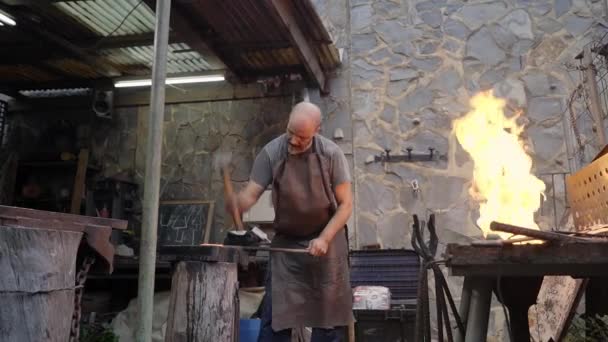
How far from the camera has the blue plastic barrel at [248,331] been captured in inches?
198

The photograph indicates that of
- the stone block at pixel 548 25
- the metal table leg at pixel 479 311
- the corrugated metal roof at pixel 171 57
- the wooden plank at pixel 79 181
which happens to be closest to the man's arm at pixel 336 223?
the metal table leg at pixel 479 311

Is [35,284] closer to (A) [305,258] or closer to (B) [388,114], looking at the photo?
(A) [305,258]

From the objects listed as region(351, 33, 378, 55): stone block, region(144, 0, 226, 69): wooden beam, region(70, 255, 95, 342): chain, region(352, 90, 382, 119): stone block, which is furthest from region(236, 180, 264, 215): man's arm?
region(351, 33, 378, 55): stone block

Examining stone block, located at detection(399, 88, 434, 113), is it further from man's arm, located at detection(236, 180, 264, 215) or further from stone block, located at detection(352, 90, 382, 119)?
man's arm, located at detection(236, 180, 264, 215)

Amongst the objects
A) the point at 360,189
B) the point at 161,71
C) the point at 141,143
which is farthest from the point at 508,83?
the point at 141,143

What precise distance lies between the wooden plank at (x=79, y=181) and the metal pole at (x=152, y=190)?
4.06 metres

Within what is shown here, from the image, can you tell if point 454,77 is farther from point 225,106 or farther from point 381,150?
point 225,106

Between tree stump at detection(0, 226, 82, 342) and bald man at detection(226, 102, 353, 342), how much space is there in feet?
5.15

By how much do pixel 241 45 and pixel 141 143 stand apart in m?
2.45

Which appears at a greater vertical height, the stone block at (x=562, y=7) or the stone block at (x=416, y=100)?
the stone block at (x=562, y=7)

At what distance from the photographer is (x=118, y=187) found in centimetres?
754

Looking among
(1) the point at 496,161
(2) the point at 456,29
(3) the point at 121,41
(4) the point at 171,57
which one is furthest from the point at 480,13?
(3) the point at 121,41

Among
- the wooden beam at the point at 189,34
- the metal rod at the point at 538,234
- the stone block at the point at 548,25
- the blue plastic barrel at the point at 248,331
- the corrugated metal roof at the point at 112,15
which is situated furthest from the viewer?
the stone block at the point at 548,25

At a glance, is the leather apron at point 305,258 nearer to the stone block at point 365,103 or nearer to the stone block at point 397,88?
the stone block at point 365,103
